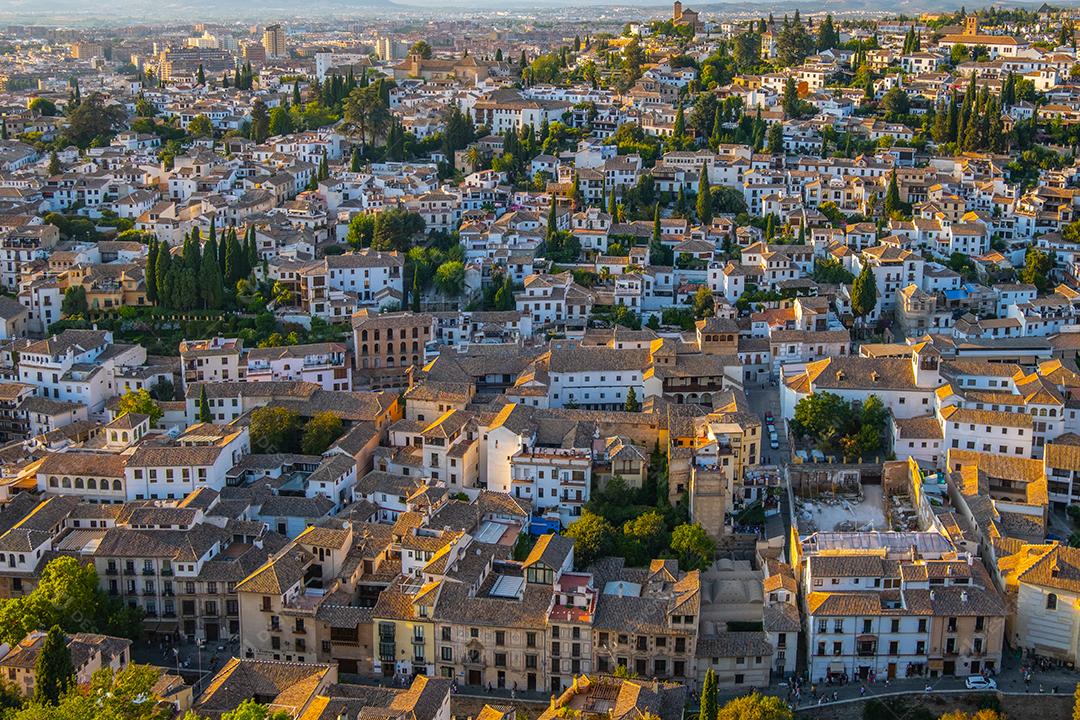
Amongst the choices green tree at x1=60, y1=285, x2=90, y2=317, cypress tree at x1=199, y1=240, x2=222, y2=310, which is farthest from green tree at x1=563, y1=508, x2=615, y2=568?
green tree at x1=60, y1=285, x2=90, y2=317

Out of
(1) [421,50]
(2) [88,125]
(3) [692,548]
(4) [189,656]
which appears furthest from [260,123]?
(3) [692,548]

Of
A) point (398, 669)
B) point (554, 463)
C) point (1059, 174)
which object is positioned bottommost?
point (398, 669)

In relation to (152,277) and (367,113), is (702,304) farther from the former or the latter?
(367,113)

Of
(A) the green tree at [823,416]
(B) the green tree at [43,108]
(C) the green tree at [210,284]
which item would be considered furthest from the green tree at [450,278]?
(B) the green tree at [43,108]

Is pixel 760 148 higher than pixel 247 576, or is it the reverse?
pixel 760 148

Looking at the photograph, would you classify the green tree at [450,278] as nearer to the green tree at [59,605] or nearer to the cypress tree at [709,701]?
the green tree at [59,605]

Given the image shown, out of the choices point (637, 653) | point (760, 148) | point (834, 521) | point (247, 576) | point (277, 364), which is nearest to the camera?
point (637, 653)

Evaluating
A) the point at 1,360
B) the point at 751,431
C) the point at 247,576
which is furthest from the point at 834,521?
the point at 1,360

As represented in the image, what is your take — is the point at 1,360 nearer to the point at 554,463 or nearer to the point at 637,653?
the point at 554,463
